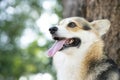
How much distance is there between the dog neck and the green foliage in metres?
14.0

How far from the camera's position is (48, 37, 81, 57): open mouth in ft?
24.4

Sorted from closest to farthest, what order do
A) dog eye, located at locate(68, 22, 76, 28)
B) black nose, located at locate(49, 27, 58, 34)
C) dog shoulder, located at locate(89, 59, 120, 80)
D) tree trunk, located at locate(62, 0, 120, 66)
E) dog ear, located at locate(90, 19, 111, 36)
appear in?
1. dog shoulder, located at locate(89, 59, 120, 80)
2. black nose, located at locate(49, 27, 58, 34)
3. dog eye, located at locate(68, 22, 76, 28)
4. dog ear, located at locate(90, 19, 111, 36)
5. tree trunk, located at locate(62, 0, 120, 66)

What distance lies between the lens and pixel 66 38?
746cm

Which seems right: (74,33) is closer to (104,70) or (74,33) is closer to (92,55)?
(92,55)

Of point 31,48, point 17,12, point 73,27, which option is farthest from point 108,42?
point 17,12

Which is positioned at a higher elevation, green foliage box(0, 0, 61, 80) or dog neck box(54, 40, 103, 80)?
green foliage box(0, 0, 61, 80)

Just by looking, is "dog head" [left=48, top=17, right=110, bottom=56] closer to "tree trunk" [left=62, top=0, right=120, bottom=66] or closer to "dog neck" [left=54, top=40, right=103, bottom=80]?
"dog neck" [left=54, top=40, right=103, bottom=80]

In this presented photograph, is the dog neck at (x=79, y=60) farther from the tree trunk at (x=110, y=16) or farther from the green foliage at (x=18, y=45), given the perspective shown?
the green foliage at (x=18, y=45)

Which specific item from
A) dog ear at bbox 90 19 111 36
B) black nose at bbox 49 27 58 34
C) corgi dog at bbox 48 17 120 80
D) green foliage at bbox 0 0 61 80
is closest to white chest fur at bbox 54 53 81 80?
corgi dog at bbox 48 17 120 80

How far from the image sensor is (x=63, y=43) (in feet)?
24.4

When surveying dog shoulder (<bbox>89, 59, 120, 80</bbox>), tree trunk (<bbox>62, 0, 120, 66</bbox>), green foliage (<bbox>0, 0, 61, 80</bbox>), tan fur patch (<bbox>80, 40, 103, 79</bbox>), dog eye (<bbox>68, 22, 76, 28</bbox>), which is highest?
green foliage (<bbox>0, 0, 61, 80</bbox>)

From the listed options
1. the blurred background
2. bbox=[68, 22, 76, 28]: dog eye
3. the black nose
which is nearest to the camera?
the black nose

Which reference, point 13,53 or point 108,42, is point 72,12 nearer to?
point 108,42

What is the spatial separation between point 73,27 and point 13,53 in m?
16.6
